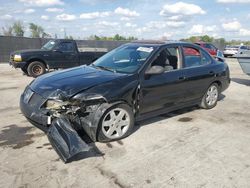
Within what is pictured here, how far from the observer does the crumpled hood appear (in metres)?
4.18

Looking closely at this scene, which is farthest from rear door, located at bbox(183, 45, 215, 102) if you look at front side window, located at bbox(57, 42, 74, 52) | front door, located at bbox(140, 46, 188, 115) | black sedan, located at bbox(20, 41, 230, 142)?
front side window, located at bbox(57, 42, 74, 52)

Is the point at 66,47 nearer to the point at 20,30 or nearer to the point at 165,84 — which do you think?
the point at 165,84

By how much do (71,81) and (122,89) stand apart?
0.83 metres

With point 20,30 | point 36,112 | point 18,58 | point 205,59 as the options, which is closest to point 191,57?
point 205,59

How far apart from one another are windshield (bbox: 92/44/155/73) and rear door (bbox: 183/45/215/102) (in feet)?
3.25

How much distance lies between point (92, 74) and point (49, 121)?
1155mm

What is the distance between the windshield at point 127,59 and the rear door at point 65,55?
6662 mm

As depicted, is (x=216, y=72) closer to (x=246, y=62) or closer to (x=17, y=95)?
(x=246, y=62)

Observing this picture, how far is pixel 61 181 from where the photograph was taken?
3279mm

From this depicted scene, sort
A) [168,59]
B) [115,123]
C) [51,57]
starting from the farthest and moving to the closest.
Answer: [51,57] → [168,59] → [115,123]

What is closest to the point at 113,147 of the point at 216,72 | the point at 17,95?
the point at 216,72

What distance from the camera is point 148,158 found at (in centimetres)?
393

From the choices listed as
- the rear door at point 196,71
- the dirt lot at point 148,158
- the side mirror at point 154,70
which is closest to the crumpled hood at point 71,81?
the side mirror at point 154,70

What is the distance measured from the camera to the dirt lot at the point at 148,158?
334 centimetres
